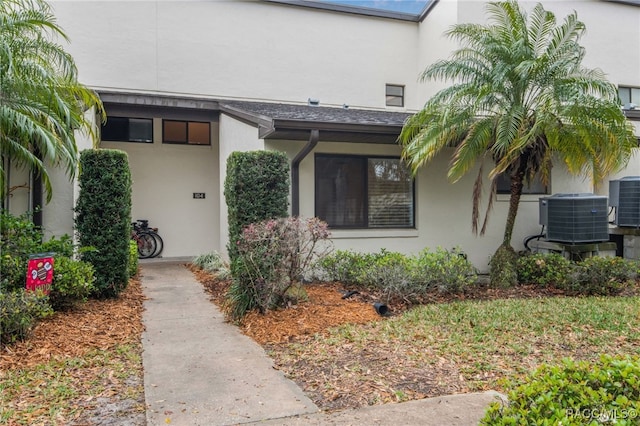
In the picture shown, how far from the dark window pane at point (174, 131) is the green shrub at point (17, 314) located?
7389 millimetres

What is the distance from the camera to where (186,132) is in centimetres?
1205

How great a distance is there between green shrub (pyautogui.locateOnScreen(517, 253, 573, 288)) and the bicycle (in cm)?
894

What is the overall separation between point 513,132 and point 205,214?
327 inches

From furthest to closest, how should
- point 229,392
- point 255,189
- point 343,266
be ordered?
point 343,266, point 255,189, point 229,392

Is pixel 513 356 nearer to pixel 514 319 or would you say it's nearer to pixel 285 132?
pixel 514 319

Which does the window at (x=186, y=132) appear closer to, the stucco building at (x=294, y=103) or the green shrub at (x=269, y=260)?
the stucco building at (x=294, y=103)

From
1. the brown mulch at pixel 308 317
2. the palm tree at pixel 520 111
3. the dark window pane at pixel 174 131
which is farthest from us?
the dark window pane at pixel 174 131

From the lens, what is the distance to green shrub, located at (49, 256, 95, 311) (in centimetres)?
585

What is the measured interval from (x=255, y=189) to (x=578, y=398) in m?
4.96

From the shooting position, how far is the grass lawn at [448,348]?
3.73 meters

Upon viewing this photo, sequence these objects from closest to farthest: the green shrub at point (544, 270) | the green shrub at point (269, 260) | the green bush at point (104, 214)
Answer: the green shrub at point (269, 260) < the green bush at point (104, 214) < the green shrub at point (544, 270)

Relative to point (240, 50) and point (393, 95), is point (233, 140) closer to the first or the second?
point (240, 50)

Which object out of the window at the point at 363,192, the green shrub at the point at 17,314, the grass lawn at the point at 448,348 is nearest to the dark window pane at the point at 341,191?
the window at the point at 363,192

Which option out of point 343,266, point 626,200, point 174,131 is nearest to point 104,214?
point 343,266
